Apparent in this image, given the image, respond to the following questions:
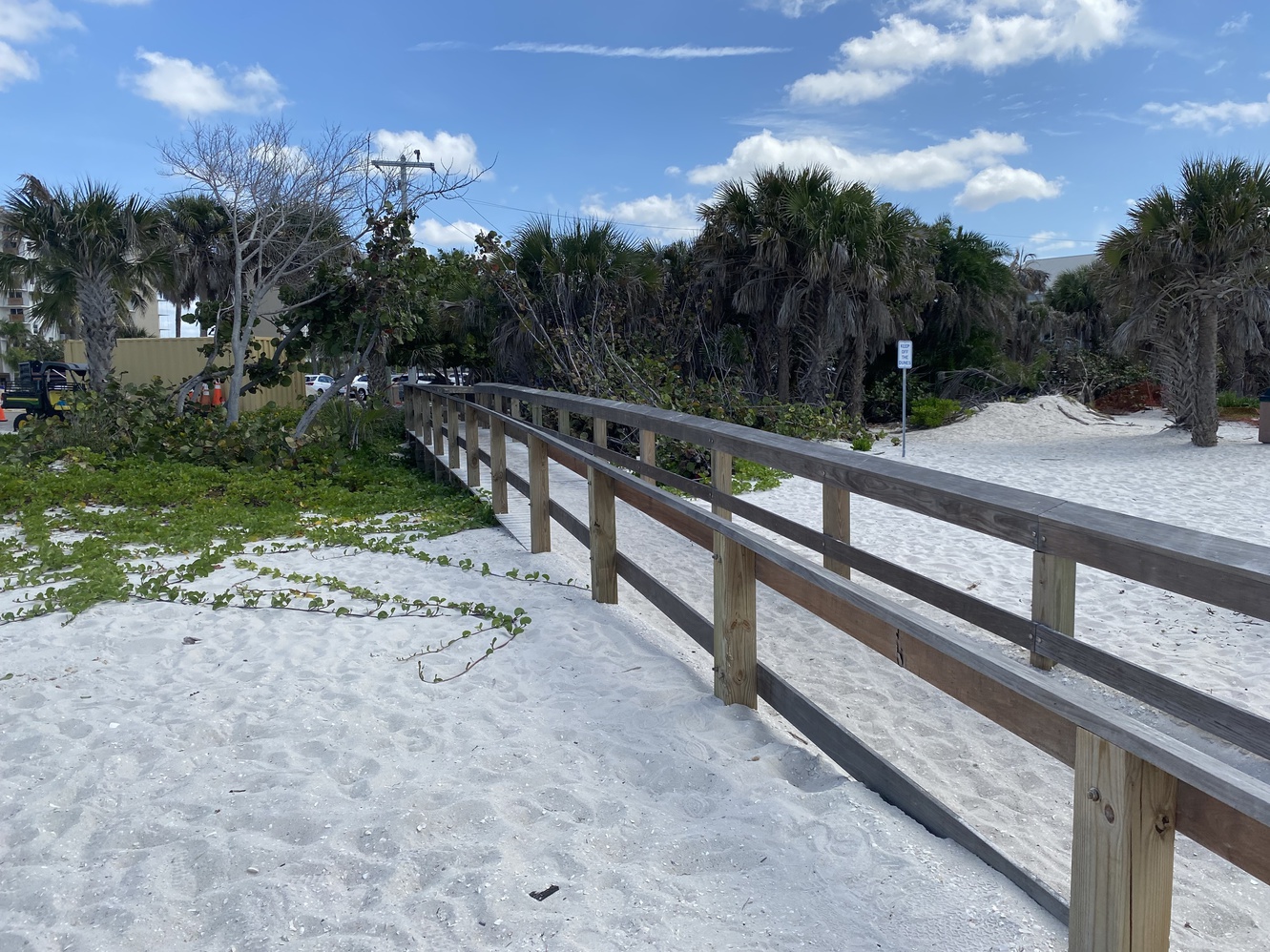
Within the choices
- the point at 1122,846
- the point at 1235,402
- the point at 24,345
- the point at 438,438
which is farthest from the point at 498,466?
the point at 24,345

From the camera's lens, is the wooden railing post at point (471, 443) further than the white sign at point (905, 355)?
No

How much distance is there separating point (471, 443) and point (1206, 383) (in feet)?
38.4

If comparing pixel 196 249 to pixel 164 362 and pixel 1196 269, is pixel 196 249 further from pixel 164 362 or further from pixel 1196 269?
pixel 1196 269

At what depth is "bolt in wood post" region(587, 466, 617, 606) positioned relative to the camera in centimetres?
471

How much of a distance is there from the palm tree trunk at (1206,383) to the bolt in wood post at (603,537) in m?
12.7

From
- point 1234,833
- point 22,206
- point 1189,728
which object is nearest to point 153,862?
point 1234,833

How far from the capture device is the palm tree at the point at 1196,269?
13852mm

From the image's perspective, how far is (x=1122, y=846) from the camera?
5.42 ft

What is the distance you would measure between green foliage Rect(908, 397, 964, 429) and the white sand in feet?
48.9

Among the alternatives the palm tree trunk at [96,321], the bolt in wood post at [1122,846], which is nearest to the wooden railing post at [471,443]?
the bolt in wood post at [1122,846]

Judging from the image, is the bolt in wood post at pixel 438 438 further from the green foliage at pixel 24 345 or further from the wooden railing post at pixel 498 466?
the green foliage at pixel 24 345

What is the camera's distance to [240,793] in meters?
2.97

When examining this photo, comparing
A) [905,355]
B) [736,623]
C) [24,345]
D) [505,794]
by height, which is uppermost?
[24,345]

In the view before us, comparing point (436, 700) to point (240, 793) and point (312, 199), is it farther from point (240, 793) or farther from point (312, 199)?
point (312, 199)
